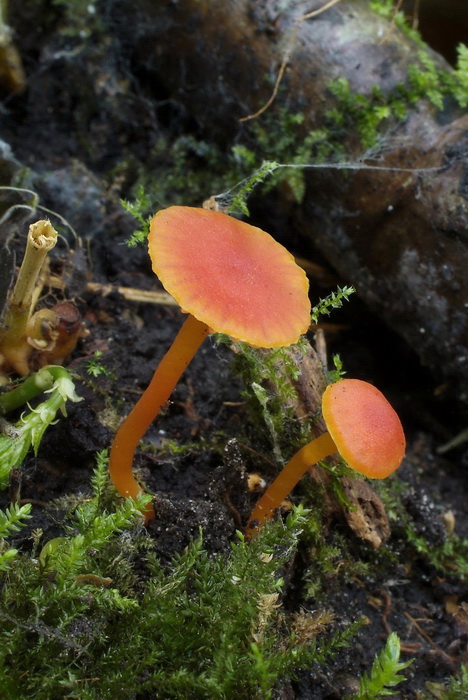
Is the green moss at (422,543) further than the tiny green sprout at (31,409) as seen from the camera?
Yes

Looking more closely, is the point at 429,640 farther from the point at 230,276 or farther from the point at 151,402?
the point at 230,276

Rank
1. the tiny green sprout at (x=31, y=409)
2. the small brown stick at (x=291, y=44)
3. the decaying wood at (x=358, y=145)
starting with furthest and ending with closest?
1. the small brown stick at (x=291, y=44)
2. the decaying wood at (x=358, y=145)
3. the tiny green sprout at (x=31, y=409)

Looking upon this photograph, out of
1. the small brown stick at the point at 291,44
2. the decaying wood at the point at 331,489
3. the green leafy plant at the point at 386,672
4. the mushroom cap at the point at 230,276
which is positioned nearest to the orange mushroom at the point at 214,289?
the mushroom cap at the point at 230,276

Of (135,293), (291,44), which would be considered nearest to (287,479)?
(135,293)

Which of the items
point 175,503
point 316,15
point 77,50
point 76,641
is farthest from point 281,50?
point 76,641

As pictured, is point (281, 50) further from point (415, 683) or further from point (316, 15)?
point (415, 683)

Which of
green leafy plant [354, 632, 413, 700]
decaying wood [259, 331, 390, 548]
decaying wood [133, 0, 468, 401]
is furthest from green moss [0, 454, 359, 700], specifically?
decaying wood [133, 0, 468, 401]

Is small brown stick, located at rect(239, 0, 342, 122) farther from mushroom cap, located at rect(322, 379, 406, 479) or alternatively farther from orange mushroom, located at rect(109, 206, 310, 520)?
mushroom cap, located at rect(322, 379, 406, 479)

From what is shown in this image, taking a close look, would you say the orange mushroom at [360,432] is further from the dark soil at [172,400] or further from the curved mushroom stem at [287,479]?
the dark soil at [172,400]
